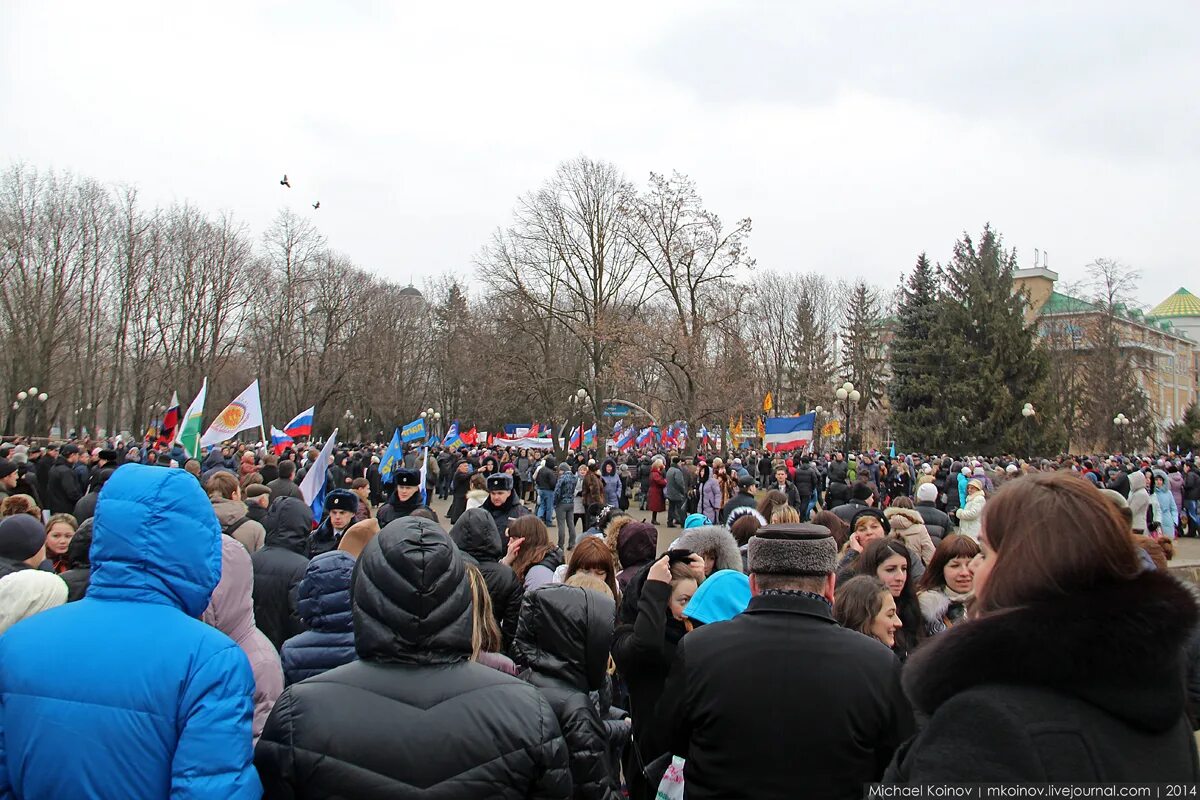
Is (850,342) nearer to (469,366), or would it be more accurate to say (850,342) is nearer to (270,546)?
(469,366)

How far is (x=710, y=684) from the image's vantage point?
2.74 metres

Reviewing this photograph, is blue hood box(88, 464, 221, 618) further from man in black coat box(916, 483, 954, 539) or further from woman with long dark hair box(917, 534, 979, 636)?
man in black coat box(916, 483, 954, 539)

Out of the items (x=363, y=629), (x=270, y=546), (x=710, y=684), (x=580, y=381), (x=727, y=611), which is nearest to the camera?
(x=363, y=629)

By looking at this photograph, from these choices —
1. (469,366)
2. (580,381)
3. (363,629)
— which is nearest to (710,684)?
(363,629)

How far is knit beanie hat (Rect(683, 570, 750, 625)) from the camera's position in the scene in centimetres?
367

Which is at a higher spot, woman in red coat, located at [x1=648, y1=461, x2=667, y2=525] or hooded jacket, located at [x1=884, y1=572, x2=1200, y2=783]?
hooded jacket, located at [x1=884, y1=572, x2=1200, y2=783]

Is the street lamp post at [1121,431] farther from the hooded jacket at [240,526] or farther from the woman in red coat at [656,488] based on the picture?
the hooded jacket at [240,526]

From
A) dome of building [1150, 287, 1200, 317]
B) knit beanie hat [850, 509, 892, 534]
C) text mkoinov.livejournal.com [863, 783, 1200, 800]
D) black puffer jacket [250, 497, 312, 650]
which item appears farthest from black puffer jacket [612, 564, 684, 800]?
dome of building [1150, 287, 1200, 317]

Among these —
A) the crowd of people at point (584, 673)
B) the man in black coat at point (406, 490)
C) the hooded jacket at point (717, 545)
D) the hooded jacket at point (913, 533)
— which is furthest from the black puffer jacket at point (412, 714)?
the man in black coat at point (406, 490)

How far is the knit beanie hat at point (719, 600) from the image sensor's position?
367 centimetres

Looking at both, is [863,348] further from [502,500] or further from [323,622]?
[323,622]

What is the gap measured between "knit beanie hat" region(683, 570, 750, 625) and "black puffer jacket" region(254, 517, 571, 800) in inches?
54.9

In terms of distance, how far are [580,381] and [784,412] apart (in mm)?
17934

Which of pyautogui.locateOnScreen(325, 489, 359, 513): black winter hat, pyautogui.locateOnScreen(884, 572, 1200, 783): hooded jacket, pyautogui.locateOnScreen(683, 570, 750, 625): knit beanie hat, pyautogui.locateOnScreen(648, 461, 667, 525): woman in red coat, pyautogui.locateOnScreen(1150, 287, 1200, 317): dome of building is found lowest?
pyautogui.locateOnScreen(648, 461, 667, 525): woman in red coat
